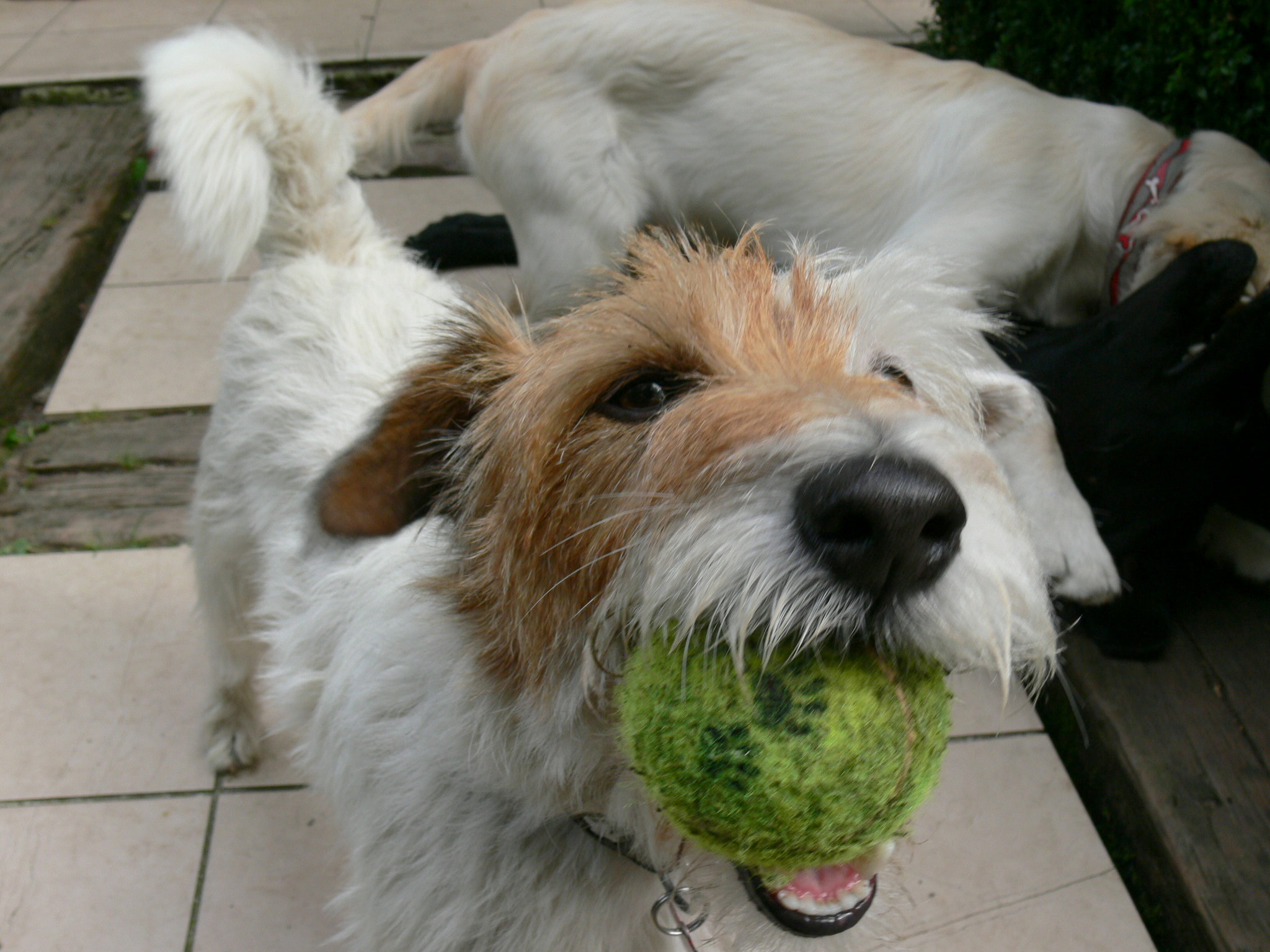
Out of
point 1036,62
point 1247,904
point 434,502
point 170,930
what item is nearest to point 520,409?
point 434,502

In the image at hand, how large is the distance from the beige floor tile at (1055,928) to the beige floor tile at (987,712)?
1.82 feet

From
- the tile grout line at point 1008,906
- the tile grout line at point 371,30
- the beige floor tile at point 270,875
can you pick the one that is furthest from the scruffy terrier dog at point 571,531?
the tile grout line at point 371,30

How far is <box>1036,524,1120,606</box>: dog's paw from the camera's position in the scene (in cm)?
297

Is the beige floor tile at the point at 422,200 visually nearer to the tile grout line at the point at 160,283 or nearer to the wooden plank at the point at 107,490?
the tile grout line at the point at 160,283

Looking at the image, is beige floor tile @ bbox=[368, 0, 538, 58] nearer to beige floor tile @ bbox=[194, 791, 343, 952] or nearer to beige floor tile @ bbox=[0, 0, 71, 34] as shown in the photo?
beige floor tile @ bbox=[0, 0, 71, 34]

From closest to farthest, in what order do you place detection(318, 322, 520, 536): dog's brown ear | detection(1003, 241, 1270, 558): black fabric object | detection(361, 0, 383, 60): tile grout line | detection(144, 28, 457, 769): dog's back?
1. detection(318, 322, 520, 536): dog's brown ear
2. detection(144, 28, 457, 769): dog's back
3. detection(1003, 241, 1270, 558): black fabric object
4. detection(361, 0, 383, 60): tile grout line

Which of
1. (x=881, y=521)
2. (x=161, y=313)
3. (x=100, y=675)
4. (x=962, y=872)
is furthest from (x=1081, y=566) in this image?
(x=161, y=313)

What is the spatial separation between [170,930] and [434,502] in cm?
168

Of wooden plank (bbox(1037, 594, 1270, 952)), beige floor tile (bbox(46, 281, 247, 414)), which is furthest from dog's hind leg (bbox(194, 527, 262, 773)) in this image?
wooden plank (bbox(1037, 594, 1270, 952))

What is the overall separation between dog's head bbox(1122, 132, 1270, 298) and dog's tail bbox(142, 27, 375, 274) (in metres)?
2.62

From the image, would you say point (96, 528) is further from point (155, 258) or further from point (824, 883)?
point (824, 883)

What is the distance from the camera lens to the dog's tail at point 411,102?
4340 mm

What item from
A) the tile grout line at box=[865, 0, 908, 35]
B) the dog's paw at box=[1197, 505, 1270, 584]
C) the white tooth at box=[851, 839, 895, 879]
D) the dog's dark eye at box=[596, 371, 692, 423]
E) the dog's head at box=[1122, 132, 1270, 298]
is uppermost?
the dog's dark eye at box=[596, 371, 692, 423]

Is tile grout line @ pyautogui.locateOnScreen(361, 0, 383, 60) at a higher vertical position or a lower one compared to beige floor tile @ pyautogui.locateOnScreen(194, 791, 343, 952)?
higher
